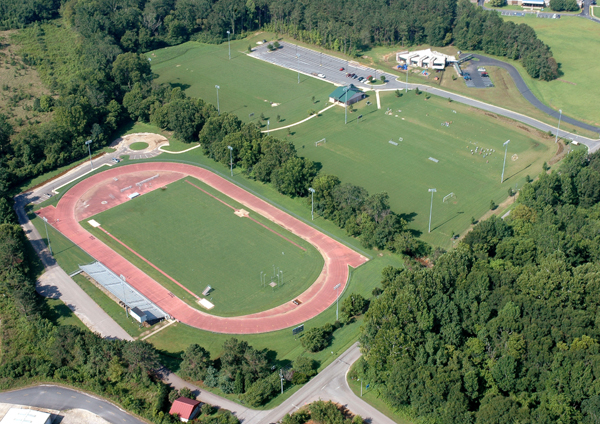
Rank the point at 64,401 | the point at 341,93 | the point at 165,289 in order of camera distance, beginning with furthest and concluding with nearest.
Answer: the point at 341,93 → the point at 165,289 → the point at 64,401

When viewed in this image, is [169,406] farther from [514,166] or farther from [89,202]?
[514,166]

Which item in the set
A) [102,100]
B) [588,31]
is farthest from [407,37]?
[102,100]

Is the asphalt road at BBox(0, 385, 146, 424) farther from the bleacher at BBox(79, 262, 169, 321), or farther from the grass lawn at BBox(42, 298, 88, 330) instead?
the bleacher at BBox(79, 262, 169, 321)

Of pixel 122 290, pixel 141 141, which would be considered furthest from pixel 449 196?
pixel 141 141

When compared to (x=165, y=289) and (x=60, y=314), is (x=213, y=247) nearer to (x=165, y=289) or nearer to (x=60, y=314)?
(x=165, y=289)

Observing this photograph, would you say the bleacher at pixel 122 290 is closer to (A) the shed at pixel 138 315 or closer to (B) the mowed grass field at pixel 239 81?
(A) the shed at pixel 138 315

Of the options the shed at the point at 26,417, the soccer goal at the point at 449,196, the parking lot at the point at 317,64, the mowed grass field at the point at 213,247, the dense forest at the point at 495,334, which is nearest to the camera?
the dense forest at the point at 495,334

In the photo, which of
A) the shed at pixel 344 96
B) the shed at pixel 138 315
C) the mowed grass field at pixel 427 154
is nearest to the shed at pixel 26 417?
the shed at pixel 138 315
